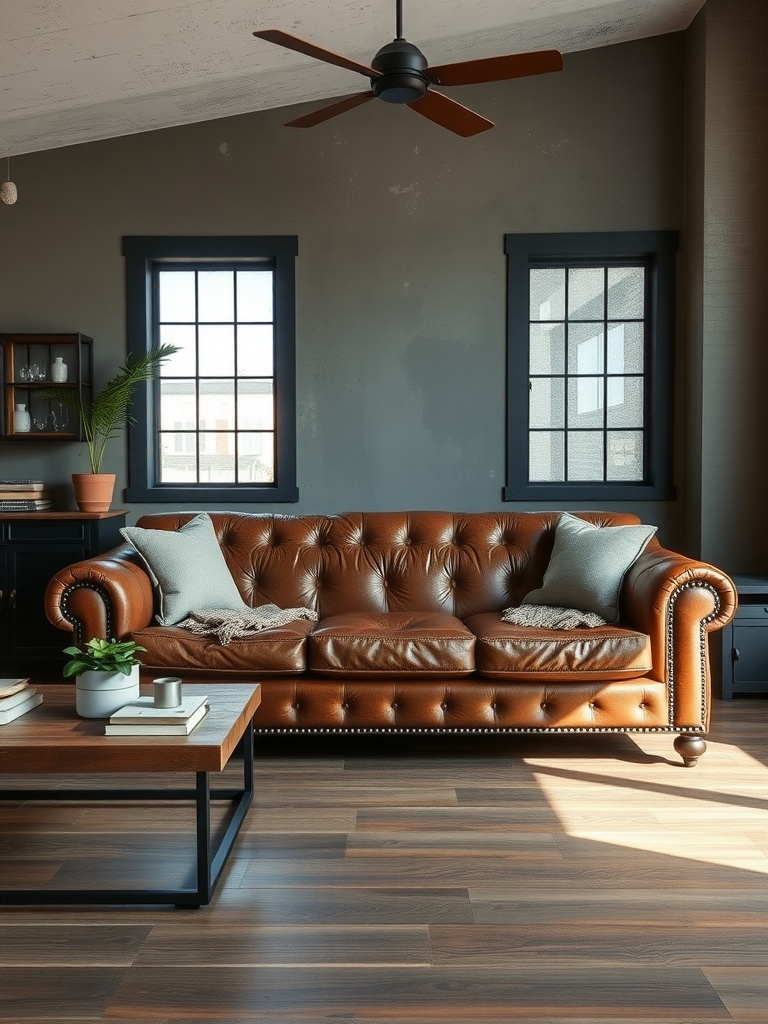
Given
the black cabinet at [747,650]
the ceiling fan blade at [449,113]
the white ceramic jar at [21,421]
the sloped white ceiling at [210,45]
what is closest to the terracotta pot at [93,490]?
the white ceramic jar at [21,421]

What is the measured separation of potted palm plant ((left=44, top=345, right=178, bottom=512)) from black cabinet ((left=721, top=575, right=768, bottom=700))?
330 cm

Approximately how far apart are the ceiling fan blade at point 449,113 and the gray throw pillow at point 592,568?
1761 mm

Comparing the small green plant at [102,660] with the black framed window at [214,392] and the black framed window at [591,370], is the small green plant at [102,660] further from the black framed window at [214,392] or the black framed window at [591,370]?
the black framed window at [591,370]

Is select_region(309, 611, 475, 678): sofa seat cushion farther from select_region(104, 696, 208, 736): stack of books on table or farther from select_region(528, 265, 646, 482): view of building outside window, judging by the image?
select_region(528, 265, 646, 482): view of building outside window

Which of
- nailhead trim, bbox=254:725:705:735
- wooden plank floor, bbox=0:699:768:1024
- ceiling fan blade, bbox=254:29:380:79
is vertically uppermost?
ceiling fan blade, bbox=254:29:380:79

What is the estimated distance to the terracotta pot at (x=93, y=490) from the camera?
4836 mm

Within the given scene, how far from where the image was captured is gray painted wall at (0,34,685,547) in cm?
505

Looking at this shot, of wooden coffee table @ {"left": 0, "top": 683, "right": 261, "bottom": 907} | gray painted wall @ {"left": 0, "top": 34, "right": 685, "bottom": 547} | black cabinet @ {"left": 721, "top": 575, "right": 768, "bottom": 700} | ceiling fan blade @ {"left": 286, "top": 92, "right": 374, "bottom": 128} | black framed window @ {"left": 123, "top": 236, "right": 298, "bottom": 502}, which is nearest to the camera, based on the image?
wooden coffee table @ {"left": 0, "top": 683, "right": 261, "bottom": 907}

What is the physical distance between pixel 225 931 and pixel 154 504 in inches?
131

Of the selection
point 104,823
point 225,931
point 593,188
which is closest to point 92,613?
point 104,823

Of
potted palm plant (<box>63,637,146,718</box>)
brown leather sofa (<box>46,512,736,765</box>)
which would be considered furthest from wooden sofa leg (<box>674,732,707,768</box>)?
potted palm plant (<box>63,637,146,718</box>)

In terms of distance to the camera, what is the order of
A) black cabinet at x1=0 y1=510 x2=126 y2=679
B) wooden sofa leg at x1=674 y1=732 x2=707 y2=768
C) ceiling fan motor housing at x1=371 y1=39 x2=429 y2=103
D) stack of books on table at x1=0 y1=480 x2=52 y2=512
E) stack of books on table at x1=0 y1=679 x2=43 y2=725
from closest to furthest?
stack of books on table at x1=0 y1=679 x2=43 y2=725, ceiling fan motor housing at x1=371 y1=39 x2=429 y2=103, wooden sofa leg at x1=674 y1=732 x2=707 y2=768, black cabinet at x1=0 y1=510 x2=126 y2=679, stack of books on table at x1=0 y1=480 x2=52 y2=512

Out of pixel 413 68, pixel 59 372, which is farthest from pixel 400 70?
pixel 59 372

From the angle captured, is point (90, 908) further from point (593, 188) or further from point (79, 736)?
point (593, 188)
